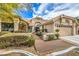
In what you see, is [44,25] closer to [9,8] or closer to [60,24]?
[60,24]

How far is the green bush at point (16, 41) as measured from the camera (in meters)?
1.76

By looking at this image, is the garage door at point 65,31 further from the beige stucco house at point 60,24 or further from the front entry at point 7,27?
the front entry at point 7,27

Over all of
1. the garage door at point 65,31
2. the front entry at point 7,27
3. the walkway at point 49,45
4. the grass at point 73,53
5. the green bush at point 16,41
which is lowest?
the grass at point 73,53

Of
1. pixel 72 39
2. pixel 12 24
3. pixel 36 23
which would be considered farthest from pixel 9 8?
pixel 72 39

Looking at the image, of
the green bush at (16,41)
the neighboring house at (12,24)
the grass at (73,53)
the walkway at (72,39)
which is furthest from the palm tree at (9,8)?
the grass at (73,53)

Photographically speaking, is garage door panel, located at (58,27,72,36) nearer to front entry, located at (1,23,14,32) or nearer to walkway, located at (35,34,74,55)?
walkway, located at (35,34,74,55)

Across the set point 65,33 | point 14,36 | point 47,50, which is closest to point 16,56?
point 14,36

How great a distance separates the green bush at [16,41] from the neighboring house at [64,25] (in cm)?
27

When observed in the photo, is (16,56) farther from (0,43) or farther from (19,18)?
(19,18)

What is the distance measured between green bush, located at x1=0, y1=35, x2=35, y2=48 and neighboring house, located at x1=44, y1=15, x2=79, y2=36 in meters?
0.27

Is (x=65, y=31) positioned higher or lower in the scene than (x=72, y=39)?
higher

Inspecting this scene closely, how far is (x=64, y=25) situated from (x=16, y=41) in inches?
24.7

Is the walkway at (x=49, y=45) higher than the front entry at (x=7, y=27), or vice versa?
the front entry at (x=7, y=27)

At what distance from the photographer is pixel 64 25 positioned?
1.82 m
